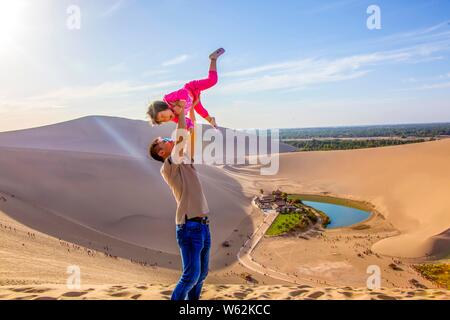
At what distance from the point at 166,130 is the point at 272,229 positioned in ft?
203

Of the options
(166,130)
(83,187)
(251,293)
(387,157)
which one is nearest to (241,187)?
(83,187)

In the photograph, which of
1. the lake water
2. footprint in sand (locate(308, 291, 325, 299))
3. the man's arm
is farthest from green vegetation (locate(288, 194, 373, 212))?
the man's arm

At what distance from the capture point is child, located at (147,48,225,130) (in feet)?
10.2

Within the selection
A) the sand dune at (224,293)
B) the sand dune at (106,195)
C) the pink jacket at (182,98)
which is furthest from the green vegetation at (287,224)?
the pink jacket at (182,98)

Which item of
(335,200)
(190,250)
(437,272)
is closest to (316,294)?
(190,250)

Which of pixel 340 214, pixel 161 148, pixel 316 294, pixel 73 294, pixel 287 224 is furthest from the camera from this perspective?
pixel 340 214

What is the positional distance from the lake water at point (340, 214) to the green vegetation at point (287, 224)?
2018 mm

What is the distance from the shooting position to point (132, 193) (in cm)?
2370

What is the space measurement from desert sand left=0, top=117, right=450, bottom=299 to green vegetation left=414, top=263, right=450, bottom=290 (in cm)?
49

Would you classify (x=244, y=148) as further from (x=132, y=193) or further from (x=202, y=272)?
(x=202, y=272)

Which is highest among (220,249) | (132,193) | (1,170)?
(1,170)

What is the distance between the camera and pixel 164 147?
3.28 m

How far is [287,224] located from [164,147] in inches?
775

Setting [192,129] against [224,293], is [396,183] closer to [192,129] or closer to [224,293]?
[224,293]
